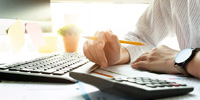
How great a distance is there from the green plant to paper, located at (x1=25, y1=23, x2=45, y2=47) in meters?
0.14

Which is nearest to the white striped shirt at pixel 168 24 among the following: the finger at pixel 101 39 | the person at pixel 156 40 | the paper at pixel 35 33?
the person at pixel 156 40

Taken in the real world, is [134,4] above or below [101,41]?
above

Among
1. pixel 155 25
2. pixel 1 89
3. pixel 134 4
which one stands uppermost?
pixel 134 4

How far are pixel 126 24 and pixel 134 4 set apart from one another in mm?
138

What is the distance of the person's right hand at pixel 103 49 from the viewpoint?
1.81 ft

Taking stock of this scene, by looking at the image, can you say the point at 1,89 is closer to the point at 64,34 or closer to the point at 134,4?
the point at 64,34

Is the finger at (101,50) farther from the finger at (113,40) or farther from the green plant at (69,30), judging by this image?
the green plant at (69,30)

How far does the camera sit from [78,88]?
1.18ft

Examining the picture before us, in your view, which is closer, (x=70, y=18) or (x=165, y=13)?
(x=165, y=13)

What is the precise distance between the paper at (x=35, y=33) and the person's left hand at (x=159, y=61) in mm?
507

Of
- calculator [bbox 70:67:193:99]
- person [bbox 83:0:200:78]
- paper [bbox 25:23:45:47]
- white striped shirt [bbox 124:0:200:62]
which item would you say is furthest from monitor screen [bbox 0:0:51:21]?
calculator [bbox 70:67:193:99]

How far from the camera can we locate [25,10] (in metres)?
0.86

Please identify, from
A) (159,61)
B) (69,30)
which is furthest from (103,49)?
(69,30)

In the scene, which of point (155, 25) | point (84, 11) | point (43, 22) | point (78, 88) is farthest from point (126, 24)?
point (78, 88)
